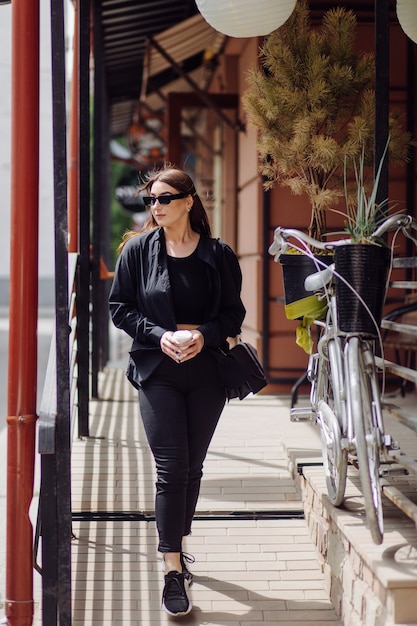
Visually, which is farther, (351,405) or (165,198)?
(165,198)

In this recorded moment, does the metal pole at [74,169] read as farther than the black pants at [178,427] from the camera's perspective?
Yes

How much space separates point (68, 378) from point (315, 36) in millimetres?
2077

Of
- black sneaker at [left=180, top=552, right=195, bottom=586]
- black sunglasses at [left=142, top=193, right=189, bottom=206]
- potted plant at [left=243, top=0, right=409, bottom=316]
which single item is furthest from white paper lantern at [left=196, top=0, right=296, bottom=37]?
black sneaker at [left=180, top=552, right=195, bottom=586]

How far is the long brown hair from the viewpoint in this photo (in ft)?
10.6

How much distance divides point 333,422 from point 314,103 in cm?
160

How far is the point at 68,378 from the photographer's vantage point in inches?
110

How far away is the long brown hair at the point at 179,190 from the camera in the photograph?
10.6ft

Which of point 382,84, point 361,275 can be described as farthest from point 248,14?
point 361,275

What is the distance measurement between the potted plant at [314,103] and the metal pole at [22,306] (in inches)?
49.5

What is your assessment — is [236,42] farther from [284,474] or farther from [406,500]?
[406,500]

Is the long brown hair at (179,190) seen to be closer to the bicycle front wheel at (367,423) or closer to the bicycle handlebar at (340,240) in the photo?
the bicycle handlebar at (340,240)

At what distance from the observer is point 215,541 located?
3758mm

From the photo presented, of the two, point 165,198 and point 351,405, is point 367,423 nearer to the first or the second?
Answer: point 351,405

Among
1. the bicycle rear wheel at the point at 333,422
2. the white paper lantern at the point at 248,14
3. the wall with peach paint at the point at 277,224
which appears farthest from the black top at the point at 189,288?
the wall with peach paint at the point at 277,224
